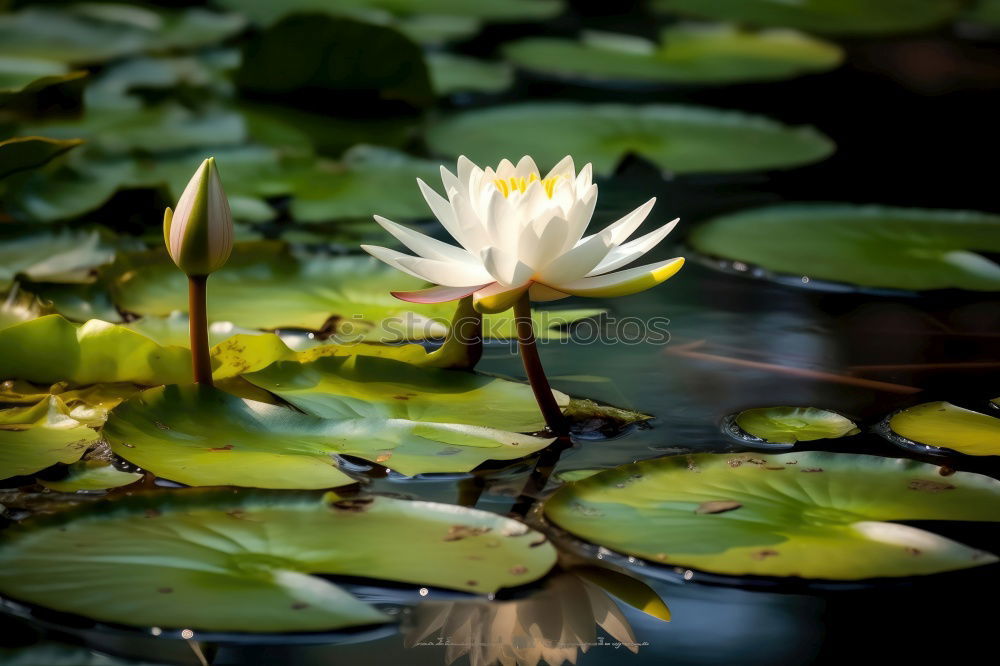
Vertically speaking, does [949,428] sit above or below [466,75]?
below

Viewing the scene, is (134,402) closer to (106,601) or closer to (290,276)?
(106,601)

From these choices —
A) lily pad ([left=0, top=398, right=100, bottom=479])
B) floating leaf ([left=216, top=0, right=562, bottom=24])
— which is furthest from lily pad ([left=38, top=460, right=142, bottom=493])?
floating leaf ([left=216, top=0, right=562, bottom=24])

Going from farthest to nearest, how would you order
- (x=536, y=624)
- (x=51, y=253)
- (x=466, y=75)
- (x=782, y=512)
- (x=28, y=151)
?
(x=466, y=75), (x=51, y=253), (x=28, y=151), (x=782, y=512), (x=536, y=624)

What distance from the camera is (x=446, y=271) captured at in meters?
1.39

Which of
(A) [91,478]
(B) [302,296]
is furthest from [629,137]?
(A) [91,478]

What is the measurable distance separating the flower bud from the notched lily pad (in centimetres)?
72

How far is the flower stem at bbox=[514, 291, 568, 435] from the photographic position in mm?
1434

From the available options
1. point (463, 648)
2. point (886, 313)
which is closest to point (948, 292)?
point (886, 313)

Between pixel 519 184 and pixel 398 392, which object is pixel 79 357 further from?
pixel 519 184

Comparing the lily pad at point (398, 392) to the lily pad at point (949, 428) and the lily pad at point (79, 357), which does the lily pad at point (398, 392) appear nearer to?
the lily pad at point (79, 357)

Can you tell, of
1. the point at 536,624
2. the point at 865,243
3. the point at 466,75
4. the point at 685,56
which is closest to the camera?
the point at 536,624

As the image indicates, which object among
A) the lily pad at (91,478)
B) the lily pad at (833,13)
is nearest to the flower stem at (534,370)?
the lily pad at (91,478)

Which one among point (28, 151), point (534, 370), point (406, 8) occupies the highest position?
point (406, 8)

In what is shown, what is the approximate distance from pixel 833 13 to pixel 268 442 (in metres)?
3.66
